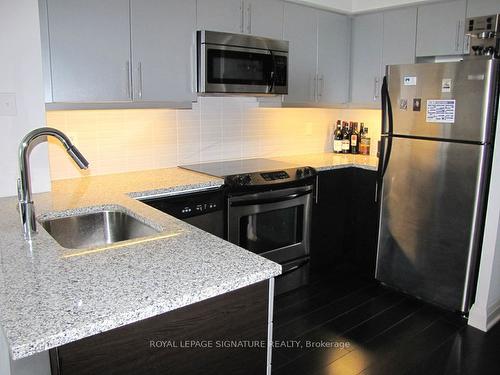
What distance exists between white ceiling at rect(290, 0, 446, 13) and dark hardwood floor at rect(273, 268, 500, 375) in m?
2.13

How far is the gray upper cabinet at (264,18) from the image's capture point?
2894 mm

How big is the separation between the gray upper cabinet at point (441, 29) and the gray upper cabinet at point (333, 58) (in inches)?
24.3

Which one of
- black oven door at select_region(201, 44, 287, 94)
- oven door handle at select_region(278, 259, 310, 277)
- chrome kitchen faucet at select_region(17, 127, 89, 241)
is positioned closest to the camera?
chrome kitchen faucet at select_region(17, 127, 89, 241)

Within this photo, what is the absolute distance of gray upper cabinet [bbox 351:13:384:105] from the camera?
347 centimetres

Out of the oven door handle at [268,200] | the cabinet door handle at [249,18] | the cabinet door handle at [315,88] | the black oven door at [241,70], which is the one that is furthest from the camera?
the cabinet door handle at [315,88]

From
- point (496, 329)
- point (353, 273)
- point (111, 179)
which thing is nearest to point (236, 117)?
point (111, 179)

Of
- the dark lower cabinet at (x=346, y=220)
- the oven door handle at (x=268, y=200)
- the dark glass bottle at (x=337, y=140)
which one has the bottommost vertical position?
the dark lower cabinet at (x=346, y=220)

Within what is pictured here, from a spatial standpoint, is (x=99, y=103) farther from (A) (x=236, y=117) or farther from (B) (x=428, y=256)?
(B) (x=428, y=256)

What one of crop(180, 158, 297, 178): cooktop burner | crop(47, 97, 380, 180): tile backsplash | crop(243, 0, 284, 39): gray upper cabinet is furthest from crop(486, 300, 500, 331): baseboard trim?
crop(243, 0, 284, 39): gray upper cabinet

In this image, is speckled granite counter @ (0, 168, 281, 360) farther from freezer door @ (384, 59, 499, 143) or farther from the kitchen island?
freezer door @ (384, 59, 499, 143)

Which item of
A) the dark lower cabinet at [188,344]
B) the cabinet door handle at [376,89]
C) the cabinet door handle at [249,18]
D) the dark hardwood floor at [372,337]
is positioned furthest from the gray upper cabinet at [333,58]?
the dark lower cabinet at [188,344]

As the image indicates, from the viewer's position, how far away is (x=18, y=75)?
2170mm

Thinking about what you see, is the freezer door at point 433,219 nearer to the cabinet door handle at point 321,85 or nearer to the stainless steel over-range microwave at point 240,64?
the cabinet door handle at point 321,85

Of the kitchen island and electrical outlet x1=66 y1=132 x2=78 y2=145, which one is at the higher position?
electrical outlet x1=66 y1=132 x2=78 y2=145
